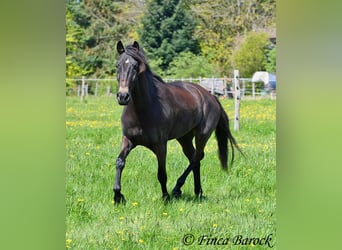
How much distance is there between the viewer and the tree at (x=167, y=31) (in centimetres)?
262

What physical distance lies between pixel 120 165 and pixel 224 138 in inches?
19.9

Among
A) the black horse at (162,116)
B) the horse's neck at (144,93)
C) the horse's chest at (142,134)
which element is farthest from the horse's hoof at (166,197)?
the horse's neck at (144,93)

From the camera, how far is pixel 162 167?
267cm

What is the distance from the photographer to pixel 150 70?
2.62 metres

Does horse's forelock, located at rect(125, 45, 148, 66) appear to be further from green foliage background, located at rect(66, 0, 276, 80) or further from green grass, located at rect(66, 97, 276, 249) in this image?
green grass, located at rect(66, 97, 276, 249)

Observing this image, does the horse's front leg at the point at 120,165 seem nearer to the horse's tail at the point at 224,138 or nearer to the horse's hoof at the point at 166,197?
the horse's hoof at the point at 166,197

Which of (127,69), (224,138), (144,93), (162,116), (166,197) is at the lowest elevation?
(166,197)

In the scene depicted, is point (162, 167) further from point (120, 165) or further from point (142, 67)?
point (142, 67)

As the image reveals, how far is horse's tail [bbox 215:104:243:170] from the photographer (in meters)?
2.75

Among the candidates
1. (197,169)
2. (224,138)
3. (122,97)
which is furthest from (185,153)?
(122,97)

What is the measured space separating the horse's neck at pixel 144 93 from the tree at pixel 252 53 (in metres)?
0.39

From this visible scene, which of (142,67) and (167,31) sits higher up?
(167,31)

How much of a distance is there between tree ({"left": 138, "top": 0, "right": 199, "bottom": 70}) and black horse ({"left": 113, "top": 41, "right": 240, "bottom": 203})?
0.08 metres
